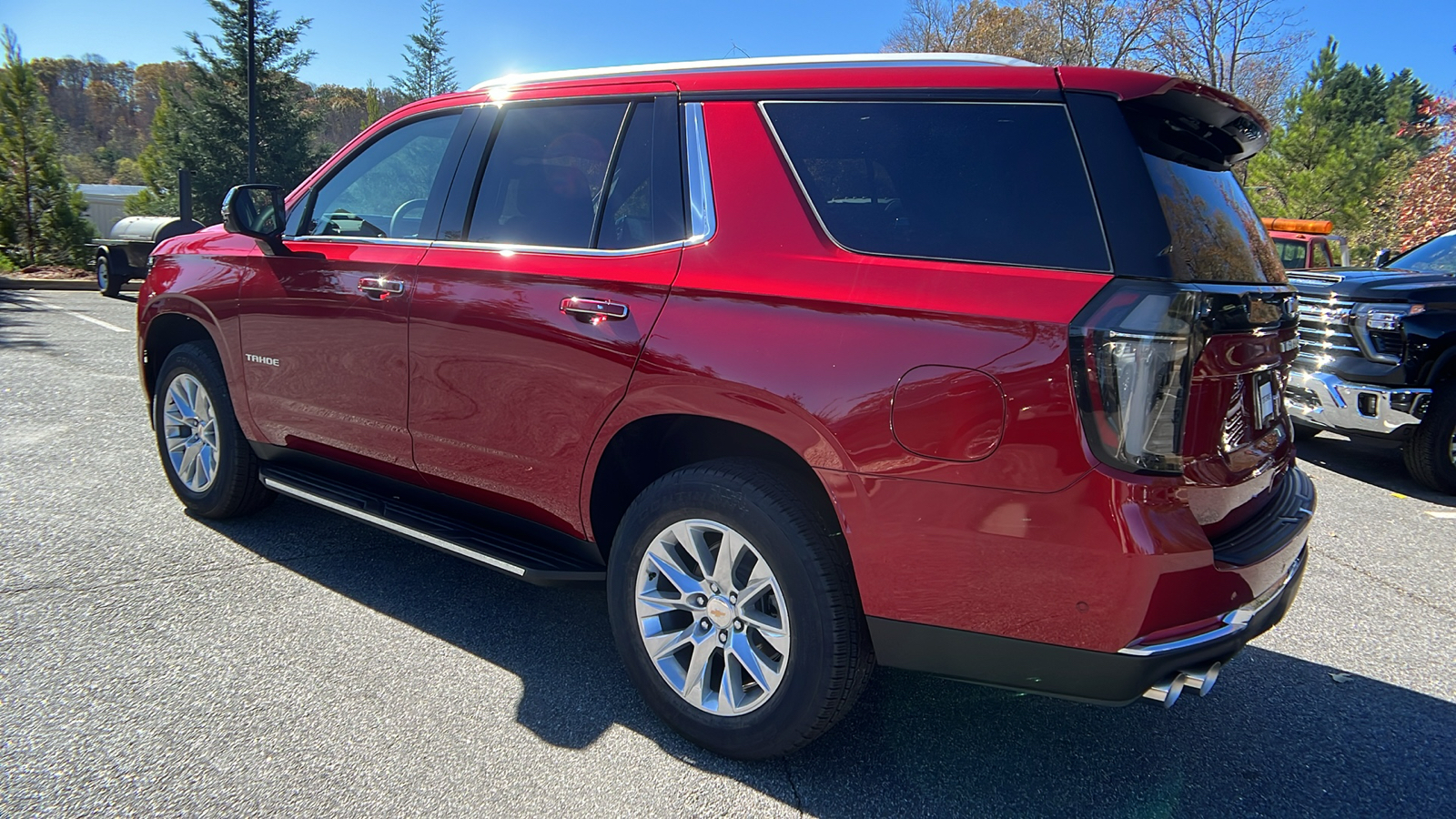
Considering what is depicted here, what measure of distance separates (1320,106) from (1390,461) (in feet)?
59.9

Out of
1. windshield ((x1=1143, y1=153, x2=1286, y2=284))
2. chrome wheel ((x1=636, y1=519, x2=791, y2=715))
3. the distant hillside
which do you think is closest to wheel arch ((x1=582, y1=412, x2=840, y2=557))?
chrome wheel ((x1=636, y1=519, x2=791, y2=715))

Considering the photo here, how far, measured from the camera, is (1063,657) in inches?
82.7

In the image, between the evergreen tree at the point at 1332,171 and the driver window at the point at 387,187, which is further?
the evergreen tree at the point at 1332,171

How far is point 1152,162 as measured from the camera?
213 centimetres

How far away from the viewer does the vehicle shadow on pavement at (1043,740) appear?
248cm

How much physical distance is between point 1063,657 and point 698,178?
1.62 metres

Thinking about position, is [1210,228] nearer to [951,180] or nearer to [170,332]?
[951,180]

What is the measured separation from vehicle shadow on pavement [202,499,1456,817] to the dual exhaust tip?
0.50 metres

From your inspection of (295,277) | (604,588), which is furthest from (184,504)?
(604,588)

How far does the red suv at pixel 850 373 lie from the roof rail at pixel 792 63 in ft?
0.06

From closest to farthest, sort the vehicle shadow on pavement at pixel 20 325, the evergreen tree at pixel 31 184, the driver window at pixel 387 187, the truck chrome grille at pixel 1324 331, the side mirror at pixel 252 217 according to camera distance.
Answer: the driver window at pixel 387 187 → the side mirror at pixel 252 217 → the truck chrome grille at pixel 1324 331 → the vehicle shadow on pavement at pixel 20 325 → the evergreen tree at pixel 31 184

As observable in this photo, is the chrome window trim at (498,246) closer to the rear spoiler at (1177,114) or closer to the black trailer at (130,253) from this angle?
the rear spoiler at (1177,114)

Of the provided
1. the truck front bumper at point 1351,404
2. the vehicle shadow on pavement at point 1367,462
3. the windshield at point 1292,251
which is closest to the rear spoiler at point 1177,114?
the truck front bumper at point 1351,404

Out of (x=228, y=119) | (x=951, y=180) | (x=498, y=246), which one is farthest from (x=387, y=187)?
(x=228, y=119)
